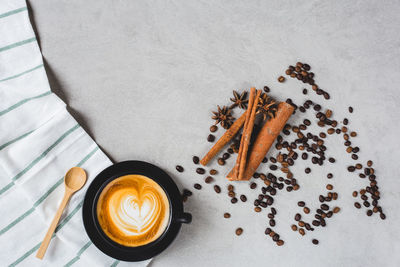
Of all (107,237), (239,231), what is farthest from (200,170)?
(107,237)

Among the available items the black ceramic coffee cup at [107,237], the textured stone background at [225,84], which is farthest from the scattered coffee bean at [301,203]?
the black ceramic coffee cup at [107,237]

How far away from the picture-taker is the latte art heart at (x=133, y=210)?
1.13 metres

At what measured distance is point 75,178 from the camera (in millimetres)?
1210

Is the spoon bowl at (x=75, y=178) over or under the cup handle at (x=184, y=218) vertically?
over

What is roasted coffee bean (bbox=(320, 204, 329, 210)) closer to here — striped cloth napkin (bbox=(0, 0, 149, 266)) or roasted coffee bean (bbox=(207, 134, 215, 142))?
roasted coffee bean (bbox=(207, 134, 215, 142))

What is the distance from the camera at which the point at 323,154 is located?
1354 mm

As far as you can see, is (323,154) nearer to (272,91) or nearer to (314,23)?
(272,91)

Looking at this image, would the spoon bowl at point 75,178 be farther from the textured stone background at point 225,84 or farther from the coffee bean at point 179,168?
the coffee bean at point 179,168

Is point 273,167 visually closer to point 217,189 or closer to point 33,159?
point 217,189

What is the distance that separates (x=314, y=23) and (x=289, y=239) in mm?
929

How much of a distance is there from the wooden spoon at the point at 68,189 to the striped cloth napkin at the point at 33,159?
0.08 ft

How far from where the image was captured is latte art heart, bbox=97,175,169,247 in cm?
113

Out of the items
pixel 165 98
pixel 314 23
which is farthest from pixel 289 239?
pixel 314 23

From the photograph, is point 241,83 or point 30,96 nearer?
point 30,96
